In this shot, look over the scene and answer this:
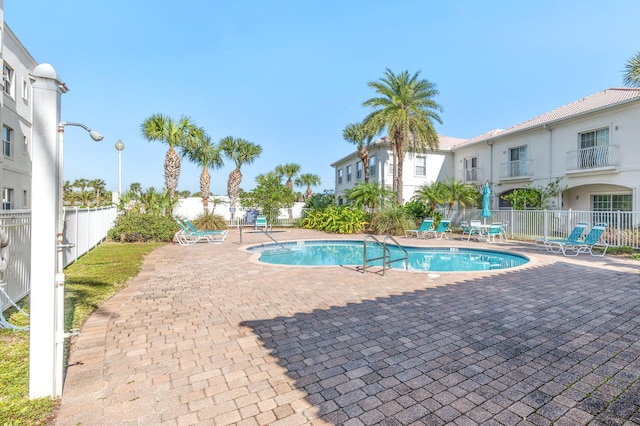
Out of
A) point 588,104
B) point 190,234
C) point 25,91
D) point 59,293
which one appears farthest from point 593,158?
point 25,91

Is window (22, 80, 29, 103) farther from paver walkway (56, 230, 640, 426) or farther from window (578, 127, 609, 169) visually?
window (578, 127, 609, 169)

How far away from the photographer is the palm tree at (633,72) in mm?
11807

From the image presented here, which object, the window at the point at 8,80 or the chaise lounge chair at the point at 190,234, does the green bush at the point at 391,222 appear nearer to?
the chaise lounge chair at the point at 190,234

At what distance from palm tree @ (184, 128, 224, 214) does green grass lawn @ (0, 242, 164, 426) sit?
46.4ft

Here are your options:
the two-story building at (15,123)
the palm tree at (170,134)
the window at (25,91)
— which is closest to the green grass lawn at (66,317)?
the two-story building at (15,123)

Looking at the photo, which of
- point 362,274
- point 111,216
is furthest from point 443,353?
point 111,216

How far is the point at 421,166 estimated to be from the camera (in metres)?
25.2

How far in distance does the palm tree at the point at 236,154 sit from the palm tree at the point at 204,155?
105 cm

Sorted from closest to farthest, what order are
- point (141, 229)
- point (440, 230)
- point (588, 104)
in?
1. point (141, 229)
2. point (440, 230)
3. point (588, 104)

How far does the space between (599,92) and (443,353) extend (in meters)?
24.5

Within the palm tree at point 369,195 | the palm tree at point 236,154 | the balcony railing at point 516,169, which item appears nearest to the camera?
the palm tree at point 369,195

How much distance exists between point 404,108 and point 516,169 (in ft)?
27.5

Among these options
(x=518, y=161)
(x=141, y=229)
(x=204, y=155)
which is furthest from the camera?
(x=204, y=155)

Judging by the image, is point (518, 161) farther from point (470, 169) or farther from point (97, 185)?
point (97, 185)
